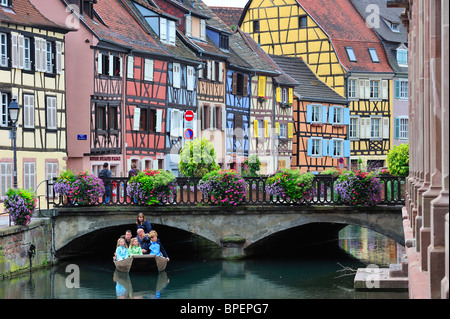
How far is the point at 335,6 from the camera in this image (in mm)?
67375

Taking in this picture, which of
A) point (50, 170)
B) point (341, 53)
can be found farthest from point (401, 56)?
point (50, 170)

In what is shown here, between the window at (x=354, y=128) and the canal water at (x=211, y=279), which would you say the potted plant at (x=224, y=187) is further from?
the window at (x=354, y=128)

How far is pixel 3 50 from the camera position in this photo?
103 feet

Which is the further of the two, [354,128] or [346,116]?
[354,128]

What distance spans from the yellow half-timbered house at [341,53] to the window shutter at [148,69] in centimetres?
2349

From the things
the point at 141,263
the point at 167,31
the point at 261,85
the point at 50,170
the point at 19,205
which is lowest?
the point at 141,263

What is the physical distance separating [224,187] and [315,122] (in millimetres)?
32029

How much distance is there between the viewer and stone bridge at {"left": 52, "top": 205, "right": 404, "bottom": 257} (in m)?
28.9

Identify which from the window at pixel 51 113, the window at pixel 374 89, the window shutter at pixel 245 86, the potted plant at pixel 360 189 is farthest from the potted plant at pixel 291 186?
the window at pixel 374 89

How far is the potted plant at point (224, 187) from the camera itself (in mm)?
29531

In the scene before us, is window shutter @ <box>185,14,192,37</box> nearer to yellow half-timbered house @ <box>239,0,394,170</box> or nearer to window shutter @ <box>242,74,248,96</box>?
window shutter @ <box>242,74,248,96</box>

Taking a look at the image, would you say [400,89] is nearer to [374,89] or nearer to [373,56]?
[374,89]
